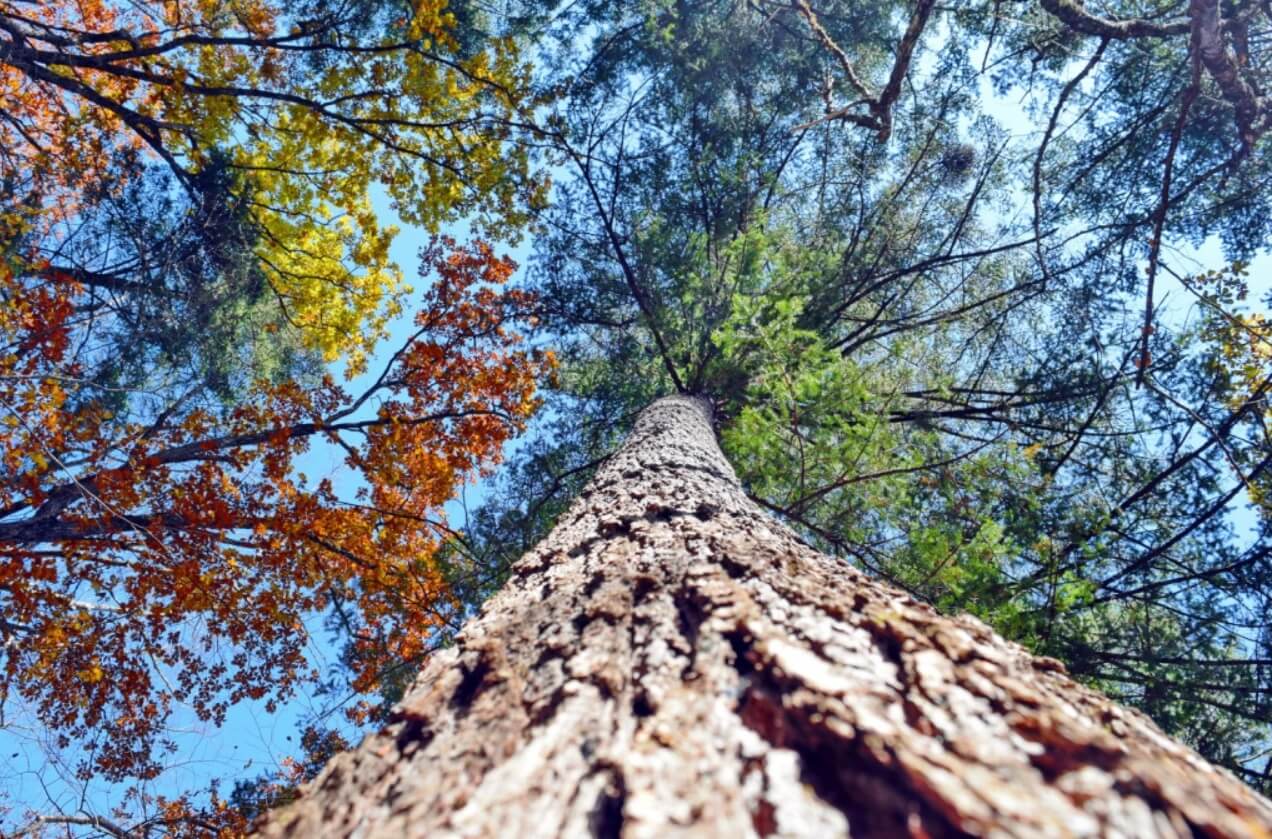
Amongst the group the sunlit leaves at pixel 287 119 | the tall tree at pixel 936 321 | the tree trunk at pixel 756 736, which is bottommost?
the tree trunk at pixel 756 736

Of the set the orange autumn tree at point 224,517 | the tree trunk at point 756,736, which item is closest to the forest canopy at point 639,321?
the orange autumn tree at point 224,517

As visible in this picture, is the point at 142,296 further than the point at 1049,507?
Yes

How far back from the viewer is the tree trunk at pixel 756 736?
725mm

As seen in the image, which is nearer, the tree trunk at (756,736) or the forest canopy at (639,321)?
the tree trunk at (756,736)

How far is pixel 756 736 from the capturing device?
89cm

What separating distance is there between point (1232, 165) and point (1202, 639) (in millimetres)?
3675


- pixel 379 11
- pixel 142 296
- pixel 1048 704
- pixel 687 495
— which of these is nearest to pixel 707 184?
pixel 379 11

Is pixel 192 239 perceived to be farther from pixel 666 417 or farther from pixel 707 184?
→ pixel 666 417

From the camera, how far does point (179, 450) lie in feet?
18.3

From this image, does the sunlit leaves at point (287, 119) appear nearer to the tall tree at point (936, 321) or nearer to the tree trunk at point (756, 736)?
the tall tree at point (936, 321)

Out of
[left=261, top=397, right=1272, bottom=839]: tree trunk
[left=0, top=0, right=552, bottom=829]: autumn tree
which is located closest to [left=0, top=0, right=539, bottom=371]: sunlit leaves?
[left=0, top=0, right=552, bottom=829]: autumn tree

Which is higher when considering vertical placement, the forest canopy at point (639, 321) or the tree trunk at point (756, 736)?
the forest canopy at point (639, 321)

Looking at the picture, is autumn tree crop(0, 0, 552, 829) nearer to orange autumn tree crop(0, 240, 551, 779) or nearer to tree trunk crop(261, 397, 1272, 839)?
orange autumn tree crop(0, 240, 551, 779)

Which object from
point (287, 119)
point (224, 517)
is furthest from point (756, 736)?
point (287, 119)
